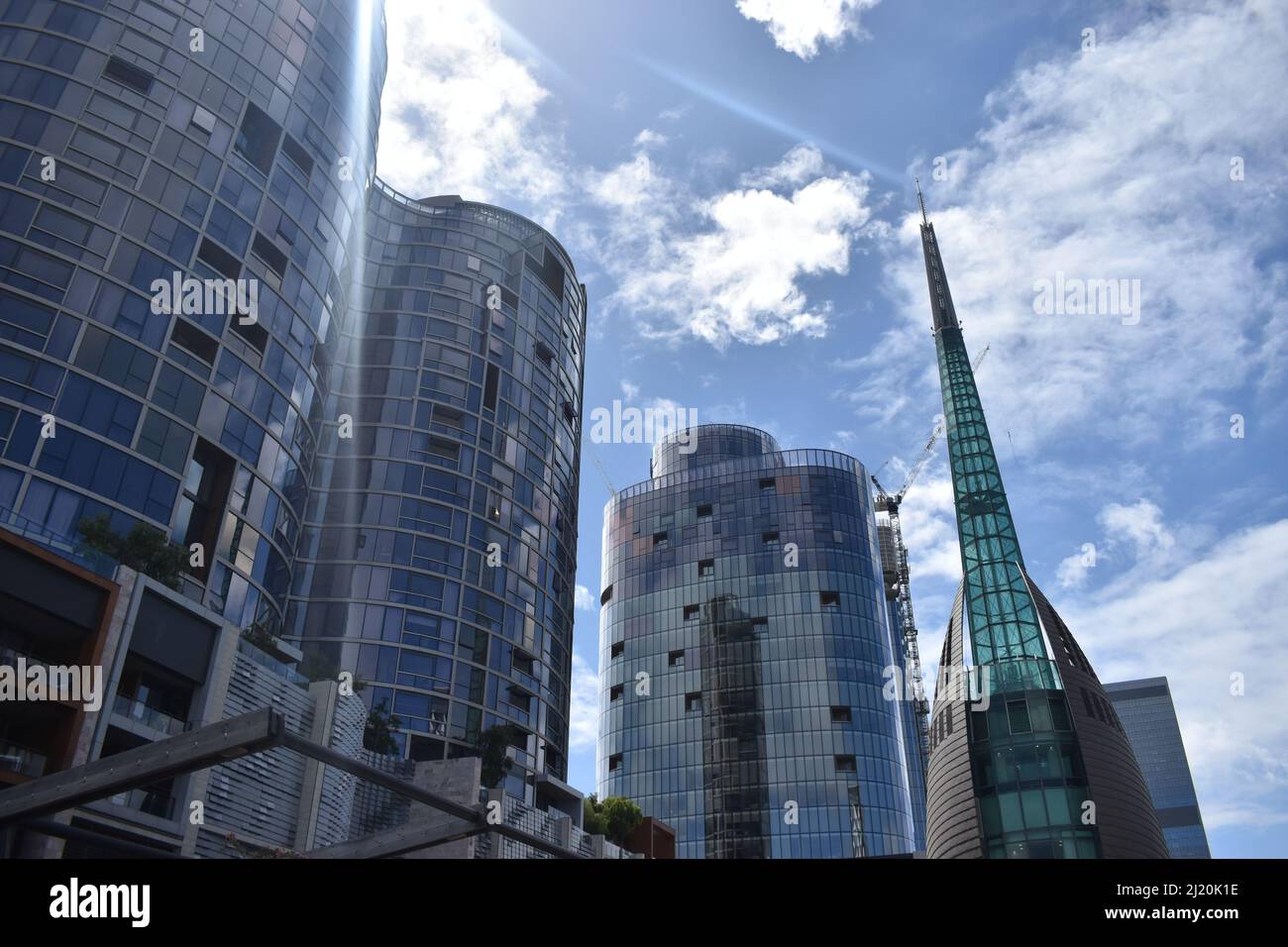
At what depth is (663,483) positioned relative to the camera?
13638 cm

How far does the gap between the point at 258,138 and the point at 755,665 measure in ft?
271

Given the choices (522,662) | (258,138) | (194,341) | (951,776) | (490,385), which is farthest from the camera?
(490,385)

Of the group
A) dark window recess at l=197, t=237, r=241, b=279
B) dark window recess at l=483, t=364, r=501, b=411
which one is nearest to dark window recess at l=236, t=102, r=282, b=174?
dark window recess at l=197, t=237, r=241, b=279

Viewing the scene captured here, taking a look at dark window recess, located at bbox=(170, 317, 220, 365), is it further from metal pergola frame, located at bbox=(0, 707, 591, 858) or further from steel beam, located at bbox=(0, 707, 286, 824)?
steel beam, located at bbox=(0, 707, 286, 824)

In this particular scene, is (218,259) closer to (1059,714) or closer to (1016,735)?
(1016,735)

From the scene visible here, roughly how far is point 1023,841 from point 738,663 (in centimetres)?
5999

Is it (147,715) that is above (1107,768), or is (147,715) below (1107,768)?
below

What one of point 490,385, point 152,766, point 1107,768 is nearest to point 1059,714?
point 1107,768

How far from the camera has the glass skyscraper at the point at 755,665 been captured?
4333 inches

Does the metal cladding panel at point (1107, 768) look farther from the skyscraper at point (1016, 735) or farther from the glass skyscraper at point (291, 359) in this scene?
the glass skyscraper at point (291, 359)

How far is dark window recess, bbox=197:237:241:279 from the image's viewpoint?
53.1 m

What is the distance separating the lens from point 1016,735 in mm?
63562

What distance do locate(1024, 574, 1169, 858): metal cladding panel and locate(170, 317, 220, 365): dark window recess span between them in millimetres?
57197
